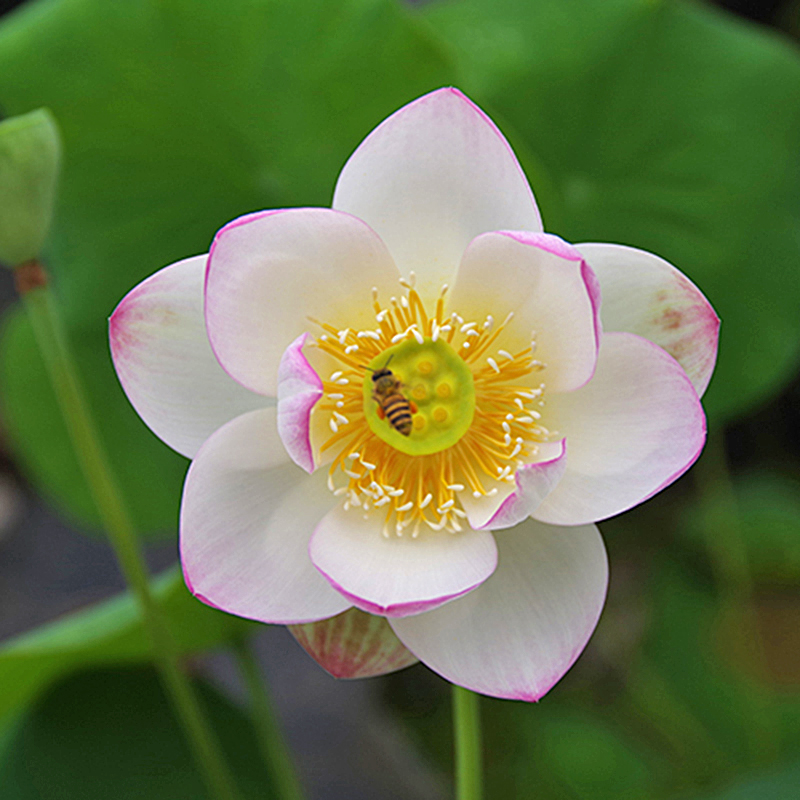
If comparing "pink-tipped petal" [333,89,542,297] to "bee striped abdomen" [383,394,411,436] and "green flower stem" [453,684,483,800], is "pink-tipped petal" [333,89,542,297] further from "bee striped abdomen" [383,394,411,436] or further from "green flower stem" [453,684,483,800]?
"green flower stem" [453,684,483,800]

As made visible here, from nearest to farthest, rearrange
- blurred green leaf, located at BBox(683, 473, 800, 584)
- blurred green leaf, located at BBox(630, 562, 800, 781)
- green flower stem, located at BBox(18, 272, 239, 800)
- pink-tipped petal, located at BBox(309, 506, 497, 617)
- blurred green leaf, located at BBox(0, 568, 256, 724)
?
pink-tipped petal, located at BBox(309, 506, 497, 617), green flower stem, located at BBox(18, 272, 239, 800), blurred green leaf, located at BBox(0, 568, 256, 724), blurred green leaf, located at BBox(630, 562, 800, 781), blurred green leaf, located at BBox(683, 473, 800, 584)

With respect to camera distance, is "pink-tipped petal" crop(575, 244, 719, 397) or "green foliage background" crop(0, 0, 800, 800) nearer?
"pink-tipped petal" crop(575, 244, 719, 397)

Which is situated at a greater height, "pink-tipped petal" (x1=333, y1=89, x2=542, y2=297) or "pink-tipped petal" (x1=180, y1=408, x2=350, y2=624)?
"pink-tipped petal" (x1=333, y1=89, x2=542, y2=297)

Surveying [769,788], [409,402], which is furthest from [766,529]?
[409,402]

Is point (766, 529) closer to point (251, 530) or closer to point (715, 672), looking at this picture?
point (715, 672)

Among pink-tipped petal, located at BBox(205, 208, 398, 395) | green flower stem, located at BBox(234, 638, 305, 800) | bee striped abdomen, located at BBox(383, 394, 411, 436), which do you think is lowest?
green flower stem, located at BBox(234, 638, 305, 800)

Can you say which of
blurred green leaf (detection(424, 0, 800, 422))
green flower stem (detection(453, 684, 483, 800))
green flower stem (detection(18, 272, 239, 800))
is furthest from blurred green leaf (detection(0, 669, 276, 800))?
blurred green leaf (detection(424, 0, 800, 422))

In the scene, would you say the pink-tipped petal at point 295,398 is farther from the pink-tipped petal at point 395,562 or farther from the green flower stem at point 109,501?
Answer: the green flower stem at point 109,501

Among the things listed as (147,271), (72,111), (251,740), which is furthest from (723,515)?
(72,111)
